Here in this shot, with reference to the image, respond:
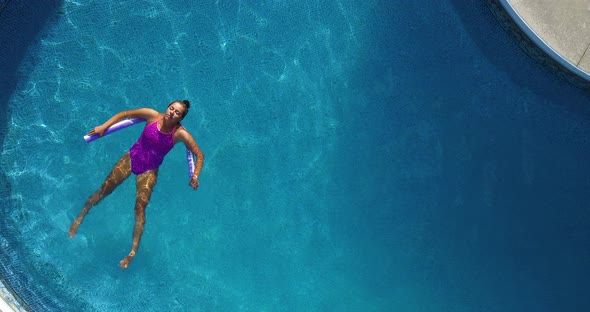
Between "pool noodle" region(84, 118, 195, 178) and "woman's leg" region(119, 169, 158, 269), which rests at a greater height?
"pool noodle" region(84, 118, 195, 178)

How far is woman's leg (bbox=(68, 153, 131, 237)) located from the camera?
8625 millimetres

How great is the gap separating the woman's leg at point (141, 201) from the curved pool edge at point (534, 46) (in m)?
7.20

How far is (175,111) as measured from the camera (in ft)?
24.8

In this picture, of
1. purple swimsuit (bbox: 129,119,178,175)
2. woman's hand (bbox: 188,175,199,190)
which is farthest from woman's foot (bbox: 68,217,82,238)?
woman's hand (bbox: 188,175,199,190)

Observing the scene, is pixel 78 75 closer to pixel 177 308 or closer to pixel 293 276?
pixel 177 308

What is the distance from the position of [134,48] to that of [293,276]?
5288 millimetres

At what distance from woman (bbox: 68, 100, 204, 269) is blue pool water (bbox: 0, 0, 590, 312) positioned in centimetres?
68

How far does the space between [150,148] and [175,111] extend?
965 mm

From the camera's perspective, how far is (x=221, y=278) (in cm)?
973

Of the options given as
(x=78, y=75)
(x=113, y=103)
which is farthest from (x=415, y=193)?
(x=78, y=75)

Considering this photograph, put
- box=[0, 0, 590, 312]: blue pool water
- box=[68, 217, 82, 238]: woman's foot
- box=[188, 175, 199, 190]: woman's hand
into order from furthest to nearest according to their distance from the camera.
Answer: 1. box=[0, 0, 590, 312]: blue pool water
2. box=[68, 217, 82, 238]: woman's foot
3. box=[188, 175, 199, 190]: woman's hand

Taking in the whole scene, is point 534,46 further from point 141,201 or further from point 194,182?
point 141,201

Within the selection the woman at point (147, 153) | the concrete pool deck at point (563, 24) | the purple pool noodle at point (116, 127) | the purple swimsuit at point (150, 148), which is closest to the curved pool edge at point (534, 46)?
the concrete pool deck at point (563, 24)

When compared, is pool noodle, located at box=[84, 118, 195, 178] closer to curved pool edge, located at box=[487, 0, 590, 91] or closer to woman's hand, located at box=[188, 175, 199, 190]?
woman's hand, located at box=[188, 175, 199, 190]
